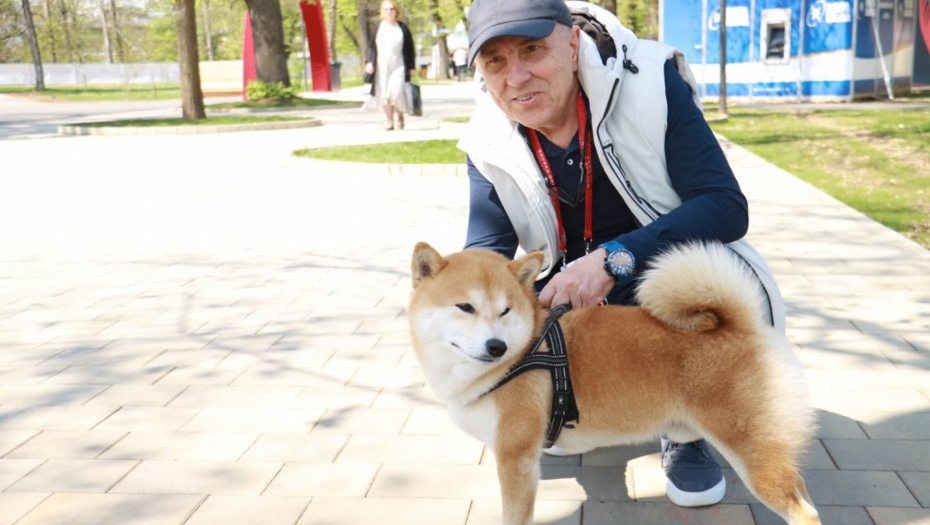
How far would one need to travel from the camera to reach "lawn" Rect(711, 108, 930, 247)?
8.58 m

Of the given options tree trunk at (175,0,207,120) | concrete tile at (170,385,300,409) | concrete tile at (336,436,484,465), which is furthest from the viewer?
tree trunk at (175,0,207,120)

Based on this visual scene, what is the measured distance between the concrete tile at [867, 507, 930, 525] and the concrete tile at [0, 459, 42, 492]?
3353mm

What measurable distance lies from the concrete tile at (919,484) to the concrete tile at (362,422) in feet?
6.94

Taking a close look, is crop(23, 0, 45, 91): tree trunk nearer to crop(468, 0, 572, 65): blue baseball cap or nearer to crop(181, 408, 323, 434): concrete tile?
crop(181, 408, 323, 434): concrete tile

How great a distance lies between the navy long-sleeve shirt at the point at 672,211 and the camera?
298 centimetres

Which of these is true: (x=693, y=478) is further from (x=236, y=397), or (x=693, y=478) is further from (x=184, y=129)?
(x=184, y=129)

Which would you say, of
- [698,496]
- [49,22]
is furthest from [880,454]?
[49,22]

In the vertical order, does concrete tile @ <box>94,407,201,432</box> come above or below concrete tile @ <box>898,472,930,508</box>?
above

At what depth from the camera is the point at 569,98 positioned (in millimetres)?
3318

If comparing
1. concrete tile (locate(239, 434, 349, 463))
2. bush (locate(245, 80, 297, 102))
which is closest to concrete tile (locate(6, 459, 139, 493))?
concrete tile (locate(239, 434, 349, 463))

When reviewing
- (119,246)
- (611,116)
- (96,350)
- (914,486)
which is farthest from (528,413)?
(119,246)

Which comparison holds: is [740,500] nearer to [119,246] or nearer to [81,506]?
[81,506]

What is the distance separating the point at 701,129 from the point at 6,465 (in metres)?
3.26

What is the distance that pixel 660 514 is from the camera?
9.72 feet
